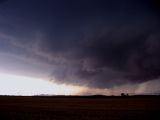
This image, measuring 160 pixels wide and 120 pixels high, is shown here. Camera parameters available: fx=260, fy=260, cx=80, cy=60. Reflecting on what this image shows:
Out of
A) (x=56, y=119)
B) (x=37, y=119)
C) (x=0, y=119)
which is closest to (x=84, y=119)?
(x=56, y=119)

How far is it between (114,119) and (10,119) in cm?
1168

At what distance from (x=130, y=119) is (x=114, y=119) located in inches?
72.1

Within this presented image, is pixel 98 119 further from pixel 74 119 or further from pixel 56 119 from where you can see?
pixel 56 119

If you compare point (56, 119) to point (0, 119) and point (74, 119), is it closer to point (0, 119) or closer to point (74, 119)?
point (74, 119)

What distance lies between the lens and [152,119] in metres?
28.9

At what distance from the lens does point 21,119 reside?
28750mm

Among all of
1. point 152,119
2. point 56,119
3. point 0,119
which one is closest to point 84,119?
point 56,119

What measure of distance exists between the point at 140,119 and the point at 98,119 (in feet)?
15.7

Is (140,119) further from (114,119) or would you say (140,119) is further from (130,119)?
(114,119)

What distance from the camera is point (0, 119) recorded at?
28828mm

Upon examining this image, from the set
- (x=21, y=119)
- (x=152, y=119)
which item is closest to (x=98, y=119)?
(x=152, y=119)

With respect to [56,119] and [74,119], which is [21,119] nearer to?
[56,119]

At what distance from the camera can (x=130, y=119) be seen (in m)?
29.7

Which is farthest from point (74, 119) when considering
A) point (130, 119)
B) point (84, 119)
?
point (130, 119)
